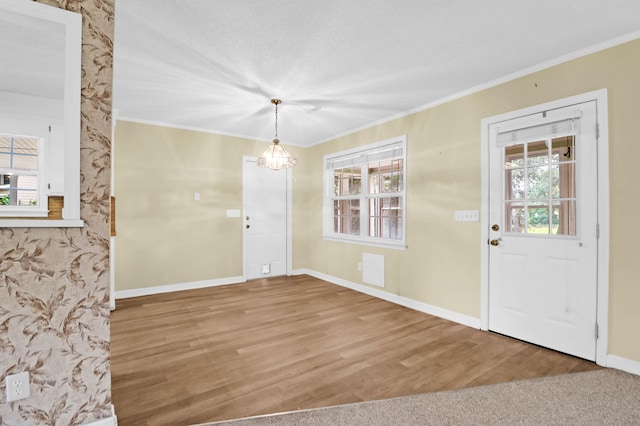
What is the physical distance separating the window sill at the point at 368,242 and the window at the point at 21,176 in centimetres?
343

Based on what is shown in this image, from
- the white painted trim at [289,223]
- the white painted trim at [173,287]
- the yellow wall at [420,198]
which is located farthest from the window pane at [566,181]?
the white painted trim at [173,287]

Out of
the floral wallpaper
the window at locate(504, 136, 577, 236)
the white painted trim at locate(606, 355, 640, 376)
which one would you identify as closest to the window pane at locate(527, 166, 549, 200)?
the window at locate(504, 136, 577, 236)

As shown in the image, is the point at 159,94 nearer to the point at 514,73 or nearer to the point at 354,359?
the point at 354,359

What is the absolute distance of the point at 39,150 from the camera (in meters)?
1.59

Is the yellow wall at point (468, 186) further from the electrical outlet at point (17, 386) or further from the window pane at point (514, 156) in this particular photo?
the electrical outlet at point (17, 386)

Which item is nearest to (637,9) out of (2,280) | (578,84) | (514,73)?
(578,84)

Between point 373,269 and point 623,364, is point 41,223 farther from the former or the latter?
point 623,364

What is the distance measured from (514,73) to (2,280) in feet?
12.6

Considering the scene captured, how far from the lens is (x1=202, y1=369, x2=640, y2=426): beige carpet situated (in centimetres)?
171

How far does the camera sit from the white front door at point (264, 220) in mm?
5082

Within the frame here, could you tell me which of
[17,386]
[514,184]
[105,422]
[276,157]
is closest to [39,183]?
[17,386]

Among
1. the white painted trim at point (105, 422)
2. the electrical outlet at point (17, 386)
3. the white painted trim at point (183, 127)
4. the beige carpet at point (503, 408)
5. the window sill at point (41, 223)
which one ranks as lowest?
the beige carpet at point (503, 408)

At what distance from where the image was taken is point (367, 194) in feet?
15.0

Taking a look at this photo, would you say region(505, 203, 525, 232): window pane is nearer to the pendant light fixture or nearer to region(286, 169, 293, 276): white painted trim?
the pendant light fixture
